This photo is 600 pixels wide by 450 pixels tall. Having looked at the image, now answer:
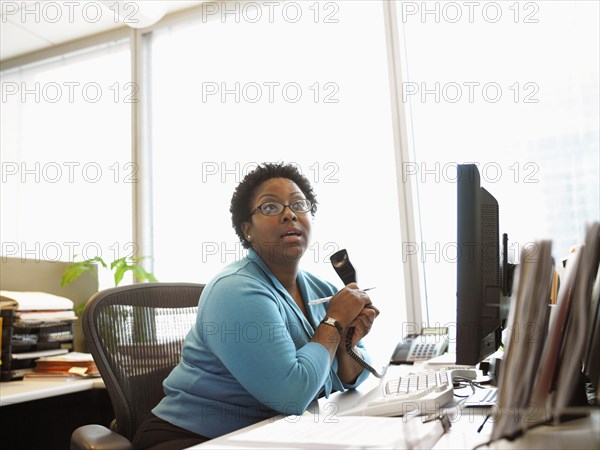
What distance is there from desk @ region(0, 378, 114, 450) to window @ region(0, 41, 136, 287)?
1.57 meters

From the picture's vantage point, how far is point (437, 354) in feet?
6.67

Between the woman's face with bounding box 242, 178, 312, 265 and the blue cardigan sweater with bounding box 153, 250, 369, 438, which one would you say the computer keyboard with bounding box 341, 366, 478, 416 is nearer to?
the blue cardigan sweater with bounding box 153, 250, 369, 438

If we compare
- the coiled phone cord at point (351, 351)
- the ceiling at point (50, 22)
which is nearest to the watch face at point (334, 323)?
the coiled phone cord at point (351, 351)

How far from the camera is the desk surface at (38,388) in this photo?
5.81 ft

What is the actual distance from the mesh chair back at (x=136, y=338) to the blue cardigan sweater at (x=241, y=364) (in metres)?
0.10

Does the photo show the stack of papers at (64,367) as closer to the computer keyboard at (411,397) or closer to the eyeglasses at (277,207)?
the eyeglasses at (277,207)

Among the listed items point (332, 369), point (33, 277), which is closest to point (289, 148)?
point (33, 277)

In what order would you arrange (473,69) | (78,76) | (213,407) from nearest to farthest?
(213,407) → (473,69) → (78,76)

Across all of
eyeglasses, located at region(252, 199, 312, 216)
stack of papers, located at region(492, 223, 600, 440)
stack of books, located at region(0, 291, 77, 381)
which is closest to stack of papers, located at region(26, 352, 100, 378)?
stack of books, located at region(0, 291, 77, 381)

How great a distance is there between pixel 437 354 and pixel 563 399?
148 centimetres

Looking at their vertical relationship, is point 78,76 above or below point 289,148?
above

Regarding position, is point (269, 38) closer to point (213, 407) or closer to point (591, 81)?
point (591, 81)

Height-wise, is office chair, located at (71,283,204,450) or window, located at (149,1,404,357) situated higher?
window, located at (149,1,404,357)

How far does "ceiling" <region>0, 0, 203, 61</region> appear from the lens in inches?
145
